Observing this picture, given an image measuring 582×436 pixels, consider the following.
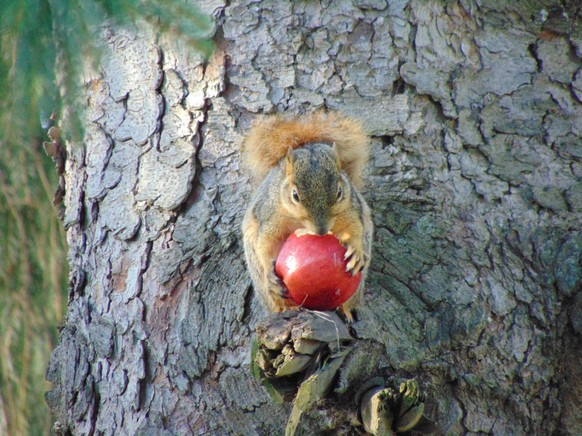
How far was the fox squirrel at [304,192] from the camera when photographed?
5.39 ft

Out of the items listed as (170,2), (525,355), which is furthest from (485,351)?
(170,2)

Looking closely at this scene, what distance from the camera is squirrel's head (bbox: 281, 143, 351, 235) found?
5.39ft

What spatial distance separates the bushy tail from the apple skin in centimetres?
25

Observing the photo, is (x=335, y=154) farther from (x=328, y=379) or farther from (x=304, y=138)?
(x=328, y=379)

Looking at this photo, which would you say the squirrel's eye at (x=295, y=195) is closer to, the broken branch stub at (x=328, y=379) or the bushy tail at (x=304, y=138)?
the bushy tail at (x=304, y=138)

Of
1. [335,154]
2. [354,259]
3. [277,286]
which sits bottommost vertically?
[277,286]

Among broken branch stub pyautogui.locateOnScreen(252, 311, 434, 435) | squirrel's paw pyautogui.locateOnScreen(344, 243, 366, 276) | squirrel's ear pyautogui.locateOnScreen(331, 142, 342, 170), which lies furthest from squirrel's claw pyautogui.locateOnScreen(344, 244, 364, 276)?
squirrel's ear pyautogui.locateOnScreen(331, 142, 342, 170)

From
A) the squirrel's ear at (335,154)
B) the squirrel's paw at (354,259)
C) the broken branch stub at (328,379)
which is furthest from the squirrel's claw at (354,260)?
the squirrel's ear at (335,154)

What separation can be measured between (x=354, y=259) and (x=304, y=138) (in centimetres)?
41

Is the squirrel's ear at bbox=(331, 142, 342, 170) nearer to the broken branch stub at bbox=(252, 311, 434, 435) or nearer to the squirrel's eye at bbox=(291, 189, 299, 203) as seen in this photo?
the squirrel's eye at bbox=(291, 189, 299, 203)

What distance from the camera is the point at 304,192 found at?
66.0 inches

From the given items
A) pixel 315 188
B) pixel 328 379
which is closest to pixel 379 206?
pixel 315 188

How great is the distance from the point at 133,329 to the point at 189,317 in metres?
0.15

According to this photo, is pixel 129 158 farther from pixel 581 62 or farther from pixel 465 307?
pixel 581 62
